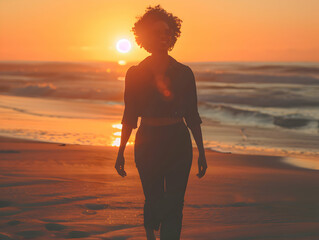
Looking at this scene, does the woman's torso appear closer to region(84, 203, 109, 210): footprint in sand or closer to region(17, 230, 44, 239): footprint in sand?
region(17, 230, 44, 239): footprint in sand

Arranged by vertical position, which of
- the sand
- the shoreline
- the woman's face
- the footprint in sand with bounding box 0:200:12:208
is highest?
the woman's face

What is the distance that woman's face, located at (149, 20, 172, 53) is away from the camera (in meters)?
3.41

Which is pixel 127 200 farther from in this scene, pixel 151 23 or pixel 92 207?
pixel 151 23

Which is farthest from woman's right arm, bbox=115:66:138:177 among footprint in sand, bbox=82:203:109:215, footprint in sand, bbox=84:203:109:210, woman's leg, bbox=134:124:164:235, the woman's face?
footprint in sand, bbox=84:203:109:210

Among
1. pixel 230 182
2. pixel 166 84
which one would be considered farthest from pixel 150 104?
pixel 230 182

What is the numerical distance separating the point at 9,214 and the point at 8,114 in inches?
422

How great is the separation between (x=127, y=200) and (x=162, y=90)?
2287 mm

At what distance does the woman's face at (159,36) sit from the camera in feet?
11.2

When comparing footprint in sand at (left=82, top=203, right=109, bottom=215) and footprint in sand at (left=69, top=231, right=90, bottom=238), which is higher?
footprint in sand at (left=69, top=231, right=90, bottom=238)

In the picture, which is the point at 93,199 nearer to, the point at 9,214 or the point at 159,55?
the point at 9,214

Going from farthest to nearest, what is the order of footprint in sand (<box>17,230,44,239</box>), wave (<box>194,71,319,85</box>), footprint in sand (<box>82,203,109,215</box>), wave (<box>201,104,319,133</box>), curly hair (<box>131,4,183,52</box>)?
wave (<box>194,71,319,85</box>) < wave (<box>201,104,319,133</box>) < footprint in sand (<box>82,203,109,215</box>) < footprint in sand (<box>17,230,44,239</box>) < curly hair (<box>131,4,183,52</box>)

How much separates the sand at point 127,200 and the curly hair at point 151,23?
173 cm

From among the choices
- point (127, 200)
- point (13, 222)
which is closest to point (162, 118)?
point (13, 222)

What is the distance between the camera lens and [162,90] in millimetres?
3344
